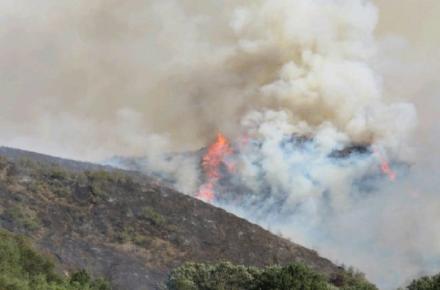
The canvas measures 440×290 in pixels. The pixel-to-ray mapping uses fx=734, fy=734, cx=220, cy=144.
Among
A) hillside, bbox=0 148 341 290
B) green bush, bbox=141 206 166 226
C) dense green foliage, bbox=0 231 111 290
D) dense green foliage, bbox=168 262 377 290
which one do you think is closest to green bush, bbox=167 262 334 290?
dense green foliage, bbox=168 262 377 290

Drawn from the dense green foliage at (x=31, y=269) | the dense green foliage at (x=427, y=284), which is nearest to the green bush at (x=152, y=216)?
the dense green foliage at (x=31, y=269)

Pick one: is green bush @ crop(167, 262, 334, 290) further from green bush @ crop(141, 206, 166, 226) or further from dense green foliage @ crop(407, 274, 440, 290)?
green bush @ crop(141, 206, 166, 226)

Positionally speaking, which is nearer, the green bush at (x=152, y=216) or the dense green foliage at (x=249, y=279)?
the dense green foliage at (x=249, y=279)

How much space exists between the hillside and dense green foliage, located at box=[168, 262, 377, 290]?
1524cm

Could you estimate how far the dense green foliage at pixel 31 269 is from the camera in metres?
64.2

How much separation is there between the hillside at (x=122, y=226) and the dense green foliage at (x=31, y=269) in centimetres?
2761

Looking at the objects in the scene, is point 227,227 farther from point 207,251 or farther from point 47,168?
point 47,168

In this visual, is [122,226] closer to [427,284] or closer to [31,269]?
[31,269]

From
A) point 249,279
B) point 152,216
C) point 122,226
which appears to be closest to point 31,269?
point 249,279

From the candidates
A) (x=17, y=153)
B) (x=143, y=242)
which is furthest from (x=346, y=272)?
(x=17, y=153)

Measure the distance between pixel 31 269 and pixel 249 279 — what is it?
26851 millimetres

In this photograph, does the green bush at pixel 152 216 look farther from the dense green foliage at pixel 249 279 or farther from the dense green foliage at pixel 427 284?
the dense green foliage at pixel 427 284

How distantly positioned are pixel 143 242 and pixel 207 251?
11.8m

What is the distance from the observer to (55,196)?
468 feet
